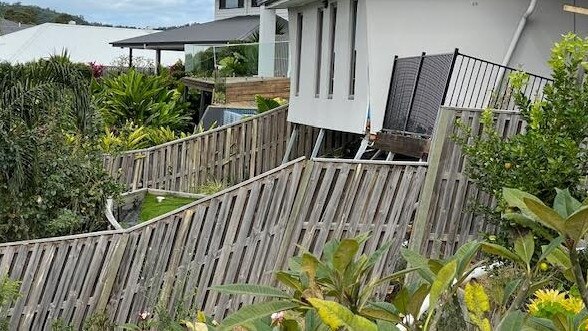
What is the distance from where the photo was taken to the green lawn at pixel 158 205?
13444 mm

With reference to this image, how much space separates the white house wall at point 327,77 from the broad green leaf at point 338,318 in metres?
10.9

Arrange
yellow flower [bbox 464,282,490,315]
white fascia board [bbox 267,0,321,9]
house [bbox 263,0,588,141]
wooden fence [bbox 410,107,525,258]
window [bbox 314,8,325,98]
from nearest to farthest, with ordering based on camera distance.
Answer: yellow flower [bbox 464,282,490,315]
wooden fence [bbox 410,107,525,258]
house [bbox 263,0,588,141]
window [bbox 314,8,325,98]
white fascia board [bbox 267,0,321,9]

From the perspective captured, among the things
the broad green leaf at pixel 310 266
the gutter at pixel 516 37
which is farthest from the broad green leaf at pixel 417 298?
the gutter at pixel 516 37

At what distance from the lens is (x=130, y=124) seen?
65.9ft

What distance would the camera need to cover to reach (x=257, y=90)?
22000 mm

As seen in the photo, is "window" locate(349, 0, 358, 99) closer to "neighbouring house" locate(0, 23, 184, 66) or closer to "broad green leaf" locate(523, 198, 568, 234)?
"broad green leaf" locate(523, 198, 568, 234)

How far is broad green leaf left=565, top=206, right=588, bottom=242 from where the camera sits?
1.54m

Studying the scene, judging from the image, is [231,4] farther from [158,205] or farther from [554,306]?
[554,306]

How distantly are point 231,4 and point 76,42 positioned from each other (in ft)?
49.7

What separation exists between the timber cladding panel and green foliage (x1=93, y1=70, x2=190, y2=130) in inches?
74.8

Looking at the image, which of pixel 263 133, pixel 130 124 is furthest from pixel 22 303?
pixel 130 124

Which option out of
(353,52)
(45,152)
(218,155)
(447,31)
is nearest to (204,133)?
(218,155)

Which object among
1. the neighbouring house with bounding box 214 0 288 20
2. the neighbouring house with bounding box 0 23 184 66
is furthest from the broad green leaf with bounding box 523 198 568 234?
the neighbouring house with bounding box 0 23 184 66

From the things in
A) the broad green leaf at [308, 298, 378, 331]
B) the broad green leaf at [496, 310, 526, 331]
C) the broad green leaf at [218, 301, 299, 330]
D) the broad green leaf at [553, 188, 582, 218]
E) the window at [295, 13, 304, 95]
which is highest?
the broad green leaf at [553, 188, 582, 218]
